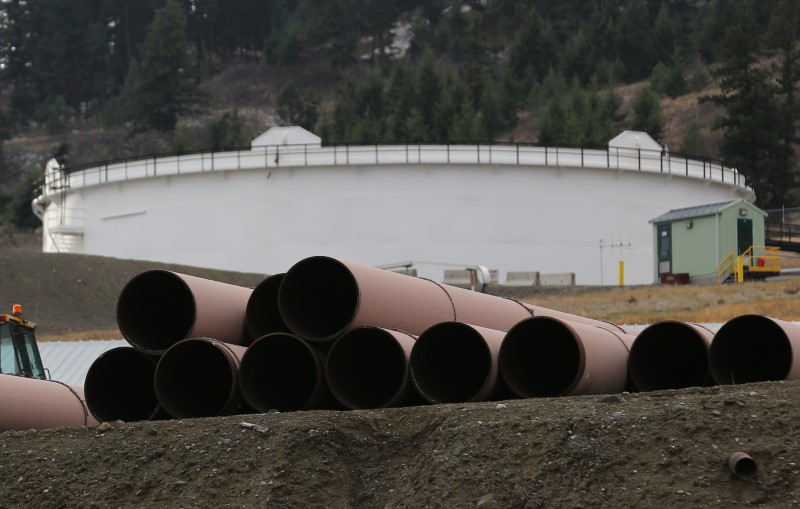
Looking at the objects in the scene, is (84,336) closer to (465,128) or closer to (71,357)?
Result: (71,357)

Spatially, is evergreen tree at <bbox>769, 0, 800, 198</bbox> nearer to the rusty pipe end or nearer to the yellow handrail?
the yellow handrail

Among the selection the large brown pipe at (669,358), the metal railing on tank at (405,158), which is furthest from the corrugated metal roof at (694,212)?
the large brown pipe at (669,358)

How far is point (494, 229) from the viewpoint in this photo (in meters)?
56.4

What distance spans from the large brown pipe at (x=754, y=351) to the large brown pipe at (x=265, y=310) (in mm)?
4684

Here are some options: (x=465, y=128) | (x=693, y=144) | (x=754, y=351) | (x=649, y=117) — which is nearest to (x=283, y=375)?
(x=754, y=351)

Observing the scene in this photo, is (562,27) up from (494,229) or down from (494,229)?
up

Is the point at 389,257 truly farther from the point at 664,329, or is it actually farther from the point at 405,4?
the point at 405,4

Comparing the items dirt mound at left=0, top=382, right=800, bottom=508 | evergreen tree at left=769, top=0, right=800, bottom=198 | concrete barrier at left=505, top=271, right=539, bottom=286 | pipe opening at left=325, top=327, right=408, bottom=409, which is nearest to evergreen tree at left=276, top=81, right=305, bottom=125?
evergreen tree at left=769, top=0, right=800, bottom=198

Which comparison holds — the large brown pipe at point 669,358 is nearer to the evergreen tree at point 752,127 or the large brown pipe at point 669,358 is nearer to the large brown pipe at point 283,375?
the large brown pipe at point 283,375

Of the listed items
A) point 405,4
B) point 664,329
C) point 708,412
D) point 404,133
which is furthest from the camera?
point 405,4

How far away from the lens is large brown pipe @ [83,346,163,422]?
15164 millimetres

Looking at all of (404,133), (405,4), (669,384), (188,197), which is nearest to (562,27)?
(405,4)

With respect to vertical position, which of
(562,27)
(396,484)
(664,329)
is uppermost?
(562,27)

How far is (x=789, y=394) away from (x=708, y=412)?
921 millimetres
